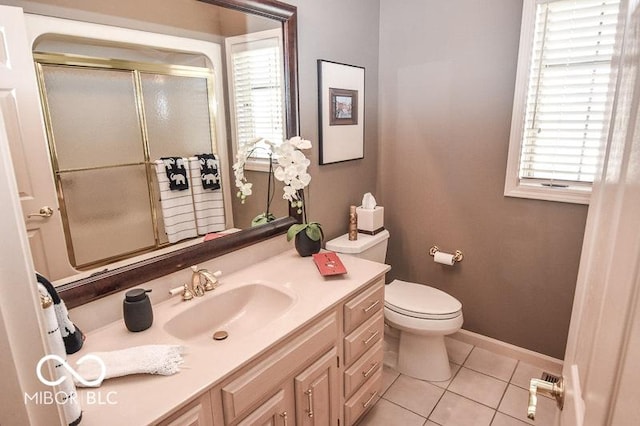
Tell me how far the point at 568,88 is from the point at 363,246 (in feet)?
4.47

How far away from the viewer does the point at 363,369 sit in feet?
5.75

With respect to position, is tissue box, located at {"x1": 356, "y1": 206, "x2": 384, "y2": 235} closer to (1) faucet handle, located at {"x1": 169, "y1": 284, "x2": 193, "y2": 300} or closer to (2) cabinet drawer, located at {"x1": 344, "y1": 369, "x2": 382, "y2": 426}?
(2) cabinet drawer, located at {"x1": 344, "y1": 369, "x2": 382, "y2": 426}

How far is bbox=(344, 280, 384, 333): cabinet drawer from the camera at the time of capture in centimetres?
156

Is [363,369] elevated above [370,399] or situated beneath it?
elevated above

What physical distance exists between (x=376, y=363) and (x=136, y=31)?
68.9 inches

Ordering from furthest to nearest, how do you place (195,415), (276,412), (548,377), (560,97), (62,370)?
(548,377) < (560,97) < (276,412) < (195,415) < (62,370)

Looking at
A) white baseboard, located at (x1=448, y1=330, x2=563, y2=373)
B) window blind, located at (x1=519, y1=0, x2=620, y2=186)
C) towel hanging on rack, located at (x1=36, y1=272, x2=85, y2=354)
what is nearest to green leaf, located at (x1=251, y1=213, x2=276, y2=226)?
towel hanging on rack, located at (x1=36, y1=272, x2=85, y2=354)

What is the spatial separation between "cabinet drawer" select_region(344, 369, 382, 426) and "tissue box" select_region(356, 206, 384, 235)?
831 mm

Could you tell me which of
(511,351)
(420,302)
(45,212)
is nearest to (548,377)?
(511,351)

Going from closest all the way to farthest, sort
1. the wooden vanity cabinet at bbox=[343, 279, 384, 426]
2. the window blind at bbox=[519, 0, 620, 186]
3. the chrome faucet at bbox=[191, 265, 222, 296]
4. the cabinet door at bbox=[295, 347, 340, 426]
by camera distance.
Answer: the cabinet door at bbox=[295, 347, 340, 426]
the chrome faucet at bbox=[191, 265, 222, 296]
the wooden vanity cabinet at bbox=[343, 279, 384, 426]
the window blind at bbox=[519, 0, 620, 186]

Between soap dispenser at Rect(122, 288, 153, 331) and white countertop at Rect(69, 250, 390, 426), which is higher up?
soap dispenser at Rect(122, 288, 153, 331)

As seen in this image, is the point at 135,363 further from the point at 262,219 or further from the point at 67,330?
the point at 262,219

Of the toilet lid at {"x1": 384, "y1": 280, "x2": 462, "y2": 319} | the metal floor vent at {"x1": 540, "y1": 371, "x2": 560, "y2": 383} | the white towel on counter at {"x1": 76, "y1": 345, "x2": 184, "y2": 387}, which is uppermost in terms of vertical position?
the white towel on counter at {"x1": 76, "y1": 345, "x2": 184, "y2": 387}

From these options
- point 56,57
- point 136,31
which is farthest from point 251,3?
point 56,57
